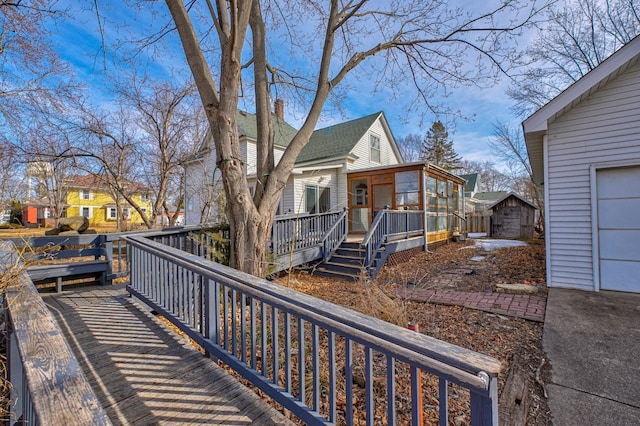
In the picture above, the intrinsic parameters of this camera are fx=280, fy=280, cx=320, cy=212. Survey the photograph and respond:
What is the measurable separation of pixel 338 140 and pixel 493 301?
1085 centimetres

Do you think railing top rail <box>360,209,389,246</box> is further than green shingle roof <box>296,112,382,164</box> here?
No

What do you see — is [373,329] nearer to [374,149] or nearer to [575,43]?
[374,149]

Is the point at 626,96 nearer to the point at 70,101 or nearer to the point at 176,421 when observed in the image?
the point at 176,421

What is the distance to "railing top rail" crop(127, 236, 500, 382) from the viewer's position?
44.4 inches

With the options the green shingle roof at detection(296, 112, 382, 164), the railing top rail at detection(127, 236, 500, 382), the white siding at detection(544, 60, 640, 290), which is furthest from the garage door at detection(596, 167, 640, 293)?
the green shingle roof at detection(296, 112, 382, 164)

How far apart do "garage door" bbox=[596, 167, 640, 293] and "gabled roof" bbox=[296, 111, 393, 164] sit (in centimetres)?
855

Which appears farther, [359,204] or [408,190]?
[359,204]

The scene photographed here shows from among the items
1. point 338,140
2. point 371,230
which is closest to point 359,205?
point 338,140

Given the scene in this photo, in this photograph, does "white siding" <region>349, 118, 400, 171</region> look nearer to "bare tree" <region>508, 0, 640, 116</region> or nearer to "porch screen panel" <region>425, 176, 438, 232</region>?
"porch screen panel" <region>425, 176, 438, 232</region>

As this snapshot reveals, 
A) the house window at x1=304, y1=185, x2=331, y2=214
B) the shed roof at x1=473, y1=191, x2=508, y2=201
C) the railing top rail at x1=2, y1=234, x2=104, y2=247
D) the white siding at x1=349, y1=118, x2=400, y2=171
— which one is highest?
the white siding at x1=349, y1=118, x2=400, y2=171

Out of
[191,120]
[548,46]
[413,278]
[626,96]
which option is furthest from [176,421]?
[548,46]

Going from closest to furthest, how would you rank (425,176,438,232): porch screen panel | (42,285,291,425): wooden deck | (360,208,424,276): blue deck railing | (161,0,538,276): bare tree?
(42,285,291,425): wooden deck
(161,0,538,276): bare tree
(360,208,424,276): blue deck railing
(425,176,438,232): porch screen panel

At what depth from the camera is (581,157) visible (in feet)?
18.1

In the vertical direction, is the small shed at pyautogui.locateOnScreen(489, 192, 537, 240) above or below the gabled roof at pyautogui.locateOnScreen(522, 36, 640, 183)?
below
